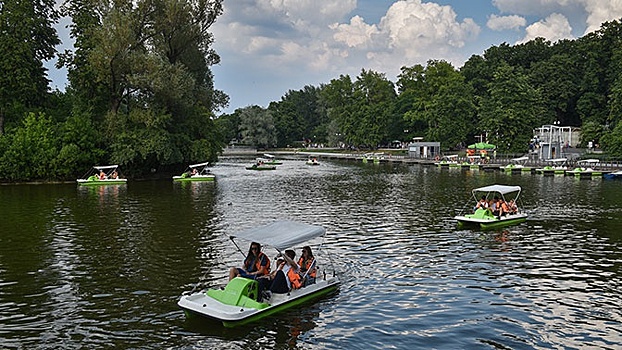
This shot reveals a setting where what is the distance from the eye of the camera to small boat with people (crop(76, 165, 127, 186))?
193 ft

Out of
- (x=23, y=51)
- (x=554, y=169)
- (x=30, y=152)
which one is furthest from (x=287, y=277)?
(x=554, y=169)

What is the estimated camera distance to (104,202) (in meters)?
44.7

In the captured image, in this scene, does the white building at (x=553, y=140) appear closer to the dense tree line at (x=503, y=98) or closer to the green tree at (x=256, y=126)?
the dense tree line at (x=503, y=98)

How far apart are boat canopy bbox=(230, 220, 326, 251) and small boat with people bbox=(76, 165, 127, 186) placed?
4508cm

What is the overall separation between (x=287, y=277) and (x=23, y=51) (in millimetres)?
60059

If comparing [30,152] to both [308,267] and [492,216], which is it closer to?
[492,216]

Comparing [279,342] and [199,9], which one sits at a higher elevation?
[199,9]

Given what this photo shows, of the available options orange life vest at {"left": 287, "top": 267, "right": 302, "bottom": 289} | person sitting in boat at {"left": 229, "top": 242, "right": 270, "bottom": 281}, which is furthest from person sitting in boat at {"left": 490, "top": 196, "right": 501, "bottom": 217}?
person sitting in boat at {"left": 229, "top": 242, "right": 270, "bottom": 281}

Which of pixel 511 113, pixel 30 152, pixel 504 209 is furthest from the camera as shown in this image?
pixel 511 113

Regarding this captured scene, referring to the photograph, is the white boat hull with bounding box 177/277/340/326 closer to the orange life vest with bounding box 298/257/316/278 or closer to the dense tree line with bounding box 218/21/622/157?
the orange life vest with bounding box 298/257/316/278

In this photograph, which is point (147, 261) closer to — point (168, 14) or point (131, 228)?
point (131, 228)

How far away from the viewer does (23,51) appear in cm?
6288

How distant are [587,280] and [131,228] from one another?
25568 mm

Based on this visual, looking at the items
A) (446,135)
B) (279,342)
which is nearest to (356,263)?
(279,342)
